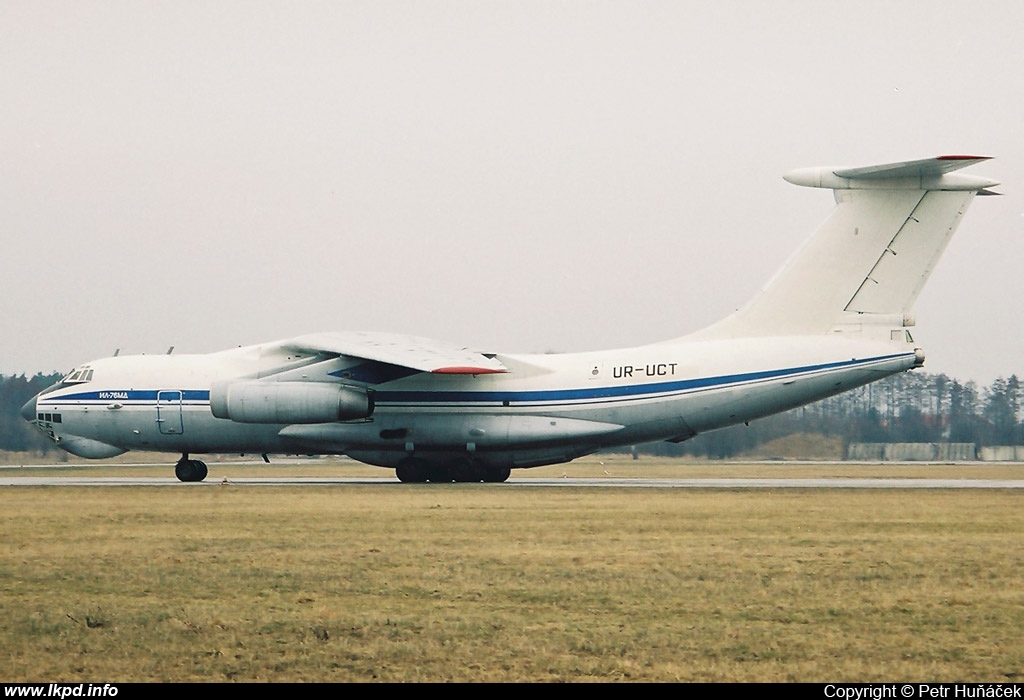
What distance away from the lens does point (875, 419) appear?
47.6 m

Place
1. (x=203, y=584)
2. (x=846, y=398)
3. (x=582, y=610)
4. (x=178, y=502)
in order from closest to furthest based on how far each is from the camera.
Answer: (x=582, y=610)
(x=203, y=584)
(x=178, y=502)
(x=846, y=398)

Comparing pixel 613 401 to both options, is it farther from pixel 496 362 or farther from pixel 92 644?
pixel 92 644

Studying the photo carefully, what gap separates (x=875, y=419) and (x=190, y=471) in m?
28.4

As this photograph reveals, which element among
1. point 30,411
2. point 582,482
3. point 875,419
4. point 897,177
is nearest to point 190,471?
point 30,411

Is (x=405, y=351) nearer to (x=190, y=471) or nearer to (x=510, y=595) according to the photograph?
(x=190, y=471)

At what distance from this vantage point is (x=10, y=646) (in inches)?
311

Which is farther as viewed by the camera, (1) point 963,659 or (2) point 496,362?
(2) point 496,362

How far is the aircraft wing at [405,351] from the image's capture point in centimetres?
2459

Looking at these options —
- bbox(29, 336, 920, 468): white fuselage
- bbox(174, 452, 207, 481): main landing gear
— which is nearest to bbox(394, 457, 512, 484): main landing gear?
bbox(29, 336, 920, 468): white fuselage

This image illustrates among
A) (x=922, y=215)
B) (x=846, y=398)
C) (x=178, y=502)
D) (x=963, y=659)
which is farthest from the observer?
(x=846, y=398)

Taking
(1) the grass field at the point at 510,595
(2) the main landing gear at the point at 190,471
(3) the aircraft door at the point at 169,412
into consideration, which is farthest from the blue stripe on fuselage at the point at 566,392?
(1) the grass field at the point at 510,595

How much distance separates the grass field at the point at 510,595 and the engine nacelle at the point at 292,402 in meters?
7.42
